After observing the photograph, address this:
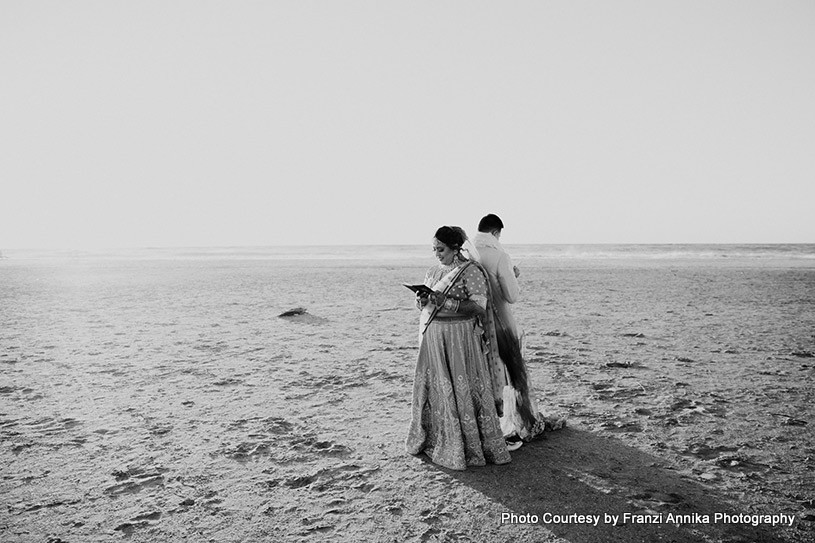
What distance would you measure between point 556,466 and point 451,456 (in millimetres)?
934

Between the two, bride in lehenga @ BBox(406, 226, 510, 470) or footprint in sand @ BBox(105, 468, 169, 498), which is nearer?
footprint in sand @ BBox(105, 468, 169, 498)


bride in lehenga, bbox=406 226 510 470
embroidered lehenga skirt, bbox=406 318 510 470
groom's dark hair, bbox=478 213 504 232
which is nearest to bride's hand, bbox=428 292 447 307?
bride in lehenga, bbox=406 226 510 470

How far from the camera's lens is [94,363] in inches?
323

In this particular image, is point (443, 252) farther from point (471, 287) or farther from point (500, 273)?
point (500, 273)

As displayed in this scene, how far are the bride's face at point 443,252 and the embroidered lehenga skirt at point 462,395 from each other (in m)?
0.54

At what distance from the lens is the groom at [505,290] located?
4.48m

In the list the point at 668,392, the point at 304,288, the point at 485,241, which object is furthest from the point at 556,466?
the point at 304,288

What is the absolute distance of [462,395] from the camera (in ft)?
14.1

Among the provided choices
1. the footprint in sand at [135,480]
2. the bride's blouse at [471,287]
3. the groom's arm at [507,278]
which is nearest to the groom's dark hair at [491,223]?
the groom's arm at [507,278]

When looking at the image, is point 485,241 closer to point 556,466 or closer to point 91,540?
point 556,466

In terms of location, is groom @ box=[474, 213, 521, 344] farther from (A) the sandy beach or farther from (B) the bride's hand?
(A) the sandy beach

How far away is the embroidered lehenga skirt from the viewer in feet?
14.1

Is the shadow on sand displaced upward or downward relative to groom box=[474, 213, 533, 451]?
downward

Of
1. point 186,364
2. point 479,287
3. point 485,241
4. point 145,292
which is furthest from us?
point 145,292
